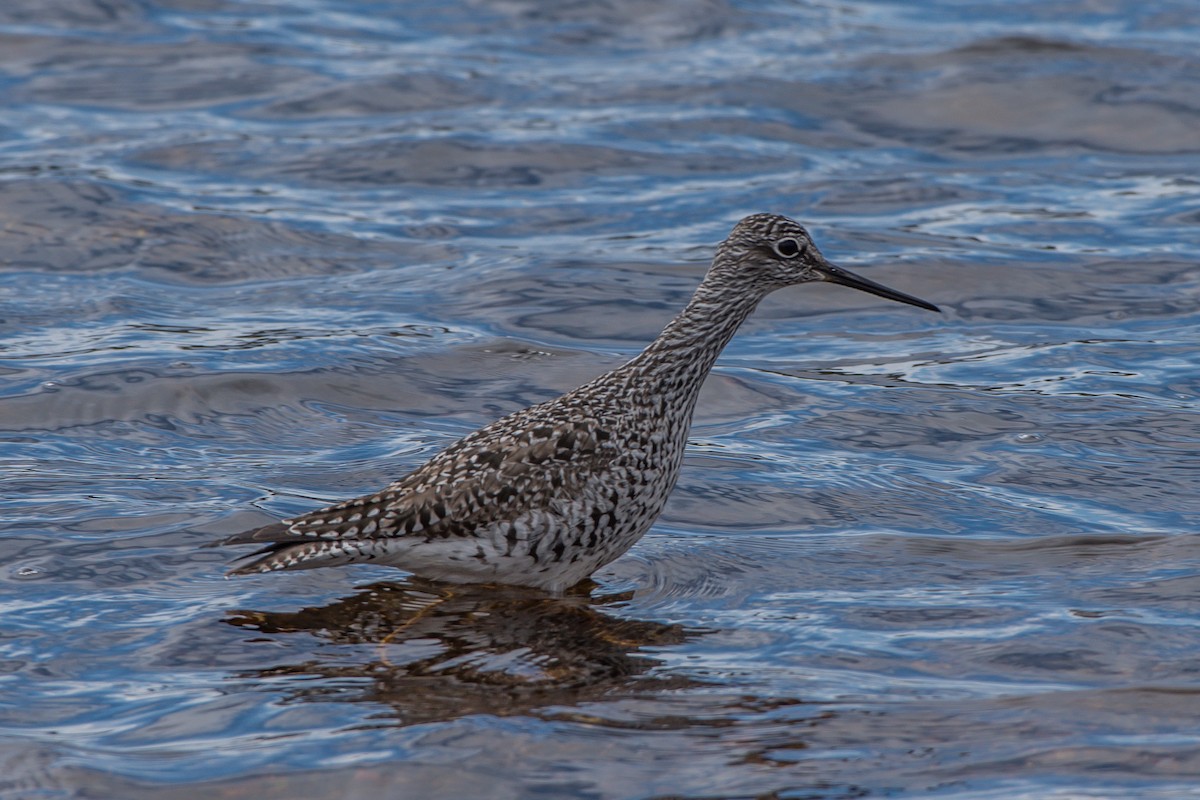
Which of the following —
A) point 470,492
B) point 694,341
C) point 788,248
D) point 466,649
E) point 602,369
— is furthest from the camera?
point 602,369

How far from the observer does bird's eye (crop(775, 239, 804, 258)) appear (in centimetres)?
954

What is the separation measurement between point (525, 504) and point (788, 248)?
2204mm

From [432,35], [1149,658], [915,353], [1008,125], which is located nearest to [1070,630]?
[1149,658]

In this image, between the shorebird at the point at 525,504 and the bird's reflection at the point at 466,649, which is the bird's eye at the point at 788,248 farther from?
the bird's reflection at the point at 466,649

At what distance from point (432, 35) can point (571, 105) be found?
329 cm

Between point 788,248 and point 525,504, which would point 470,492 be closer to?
point 525,504

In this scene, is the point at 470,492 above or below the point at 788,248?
below

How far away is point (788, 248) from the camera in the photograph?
956 centimetres

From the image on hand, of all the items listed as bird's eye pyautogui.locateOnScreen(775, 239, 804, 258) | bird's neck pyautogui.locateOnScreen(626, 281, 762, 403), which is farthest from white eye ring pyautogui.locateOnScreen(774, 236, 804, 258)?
bird's neck pyautogui.locateOnScreen(626, 281, 762, 403)

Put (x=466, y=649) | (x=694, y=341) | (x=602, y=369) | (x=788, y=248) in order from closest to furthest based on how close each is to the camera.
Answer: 1. (x=466, y=649)
2. (x=694, y=341)
3. (x=788, y=248)
4. (x=602, y=369)

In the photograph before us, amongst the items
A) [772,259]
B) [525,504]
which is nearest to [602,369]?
[772,259]

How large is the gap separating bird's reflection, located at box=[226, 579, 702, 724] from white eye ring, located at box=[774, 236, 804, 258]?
2.10 meters

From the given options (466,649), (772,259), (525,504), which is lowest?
(466,649)

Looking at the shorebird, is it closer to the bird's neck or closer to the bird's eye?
the bird's neck
